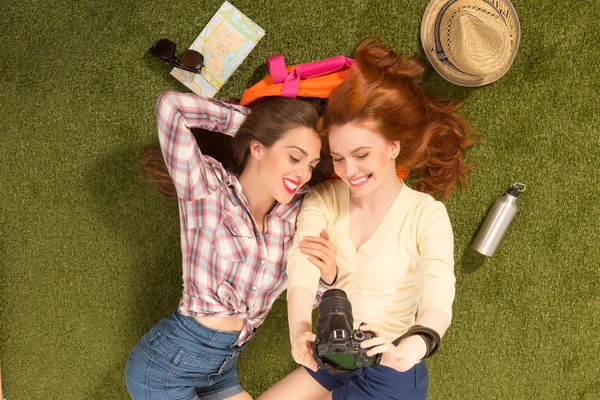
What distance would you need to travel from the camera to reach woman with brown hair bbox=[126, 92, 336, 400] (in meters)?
2.50

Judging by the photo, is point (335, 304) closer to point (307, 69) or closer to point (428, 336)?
point (428, 336)

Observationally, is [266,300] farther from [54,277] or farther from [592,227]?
[592,227]

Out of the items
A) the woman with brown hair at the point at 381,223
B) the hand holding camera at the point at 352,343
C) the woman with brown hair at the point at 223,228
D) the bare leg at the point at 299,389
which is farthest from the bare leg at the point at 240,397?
the hand holding camera at the point at 352,343

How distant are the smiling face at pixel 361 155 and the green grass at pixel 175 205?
2.84ft

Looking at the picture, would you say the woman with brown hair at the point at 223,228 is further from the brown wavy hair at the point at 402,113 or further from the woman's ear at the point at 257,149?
the brown wavy hair at the point at 402,113

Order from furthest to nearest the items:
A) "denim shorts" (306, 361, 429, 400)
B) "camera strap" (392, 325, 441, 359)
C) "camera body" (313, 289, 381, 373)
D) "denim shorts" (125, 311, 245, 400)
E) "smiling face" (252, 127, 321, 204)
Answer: "denim shorts" (125, 311, 245, 400) → "denim shorts" (306, 361, 429, 400) → "smiling face" (252, 127, 321, 204) → "camera strap" (392, 325, 441, 359) → "camera body" (313, 289, 381, 373)

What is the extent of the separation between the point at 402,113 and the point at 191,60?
1.31 metres

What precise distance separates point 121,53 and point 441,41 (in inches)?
74.2

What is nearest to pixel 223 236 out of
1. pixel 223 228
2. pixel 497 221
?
pixel 223 228

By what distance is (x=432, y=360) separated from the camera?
3395 mm

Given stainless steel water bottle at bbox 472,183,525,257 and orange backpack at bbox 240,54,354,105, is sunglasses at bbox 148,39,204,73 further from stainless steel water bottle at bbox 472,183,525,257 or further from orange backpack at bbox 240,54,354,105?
stainless steel water bottle at bbox 472,183,525,257

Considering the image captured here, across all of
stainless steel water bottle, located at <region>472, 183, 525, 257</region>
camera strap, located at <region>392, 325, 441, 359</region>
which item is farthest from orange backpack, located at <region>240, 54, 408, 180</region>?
camera strap, located at <region>392, 325, 441, 359</region>

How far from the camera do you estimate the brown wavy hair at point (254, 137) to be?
2.50m

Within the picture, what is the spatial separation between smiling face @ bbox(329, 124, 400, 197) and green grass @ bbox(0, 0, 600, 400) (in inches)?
34.1
